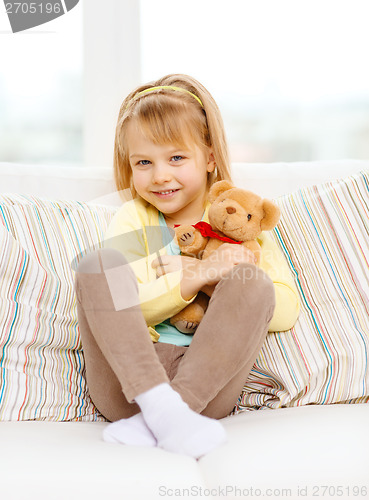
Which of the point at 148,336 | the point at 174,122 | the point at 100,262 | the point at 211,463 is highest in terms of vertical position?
the point at 174,122

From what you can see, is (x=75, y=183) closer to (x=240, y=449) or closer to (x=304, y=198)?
(x=304, y=198)

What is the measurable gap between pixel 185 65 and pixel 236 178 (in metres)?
0.75

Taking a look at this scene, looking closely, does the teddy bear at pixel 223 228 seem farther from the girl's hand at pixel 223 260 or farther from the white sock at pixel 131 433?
the white sock at pixel 131 433

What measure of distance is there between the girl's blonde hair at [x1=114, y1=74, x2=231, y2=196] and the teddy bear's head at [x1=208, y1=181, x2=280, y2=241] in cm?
20

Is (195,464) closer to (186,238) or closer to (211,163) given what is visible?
(186,238)

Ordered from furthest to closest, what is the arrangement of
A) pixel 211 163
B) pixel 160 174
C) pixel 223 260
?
pixel 211 163 → pixel 160 174 → pixel 223 260

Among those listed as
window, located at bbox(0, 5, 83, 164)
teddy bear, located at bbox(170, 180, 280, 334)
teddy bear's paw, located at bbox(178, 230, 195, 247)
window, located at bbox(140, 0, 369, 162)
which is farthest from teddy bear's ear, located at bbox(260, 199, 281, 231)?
window, located at bbox(0, 5, 83, 164)

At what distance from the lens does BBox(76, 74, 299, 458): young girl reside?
2.87ft

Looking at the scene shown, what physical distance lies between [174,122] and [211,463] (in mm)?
720

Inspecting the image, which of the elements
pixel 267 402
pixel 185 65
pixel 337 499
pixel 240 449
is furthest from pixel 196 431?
pixel 185 65

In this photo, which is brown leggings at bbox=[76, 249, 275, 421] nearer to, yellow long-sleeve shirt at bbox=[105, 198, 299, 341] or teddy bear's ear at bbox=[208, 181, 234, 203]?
yellow long-sleeve shirt at bbox=[105, 198, 299, 341]

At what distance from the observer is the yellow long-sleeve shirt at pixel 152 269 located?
1.06 m

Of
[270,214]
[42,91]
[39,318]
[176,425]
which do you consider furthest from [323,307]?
[42,91]

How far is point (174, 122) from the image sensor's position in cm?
121
